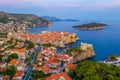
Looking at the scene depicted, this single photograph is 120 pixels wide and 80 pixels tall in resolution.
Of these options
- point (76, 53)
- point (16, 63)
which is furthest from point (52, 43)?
point (16, 63)

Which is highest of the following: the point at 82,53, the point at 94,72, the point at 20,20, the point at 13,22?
the point at 94,72

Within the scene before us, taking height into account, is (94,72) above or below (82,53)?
above

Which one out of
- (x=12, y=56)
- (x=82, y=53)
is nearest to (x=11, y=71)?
(x=12, y=56)

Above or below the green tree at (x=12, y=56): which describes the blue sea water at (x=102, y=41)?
below

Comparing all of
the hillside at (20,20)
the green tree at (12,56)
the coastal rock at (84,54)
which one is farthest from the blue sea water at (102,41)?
the hillside at (20,20)

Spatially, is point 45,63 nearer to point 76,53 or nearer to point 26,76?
point 26,76

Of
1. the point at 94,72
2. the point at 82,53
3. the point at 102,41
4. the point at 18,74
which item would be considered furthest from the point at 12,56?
the point at 102,41

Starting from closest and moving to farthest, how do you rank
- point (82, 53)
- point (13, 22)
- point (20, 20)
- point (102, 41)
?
point (82, 53) → point (102, 41) → point (13, 22) → point (20, 20)

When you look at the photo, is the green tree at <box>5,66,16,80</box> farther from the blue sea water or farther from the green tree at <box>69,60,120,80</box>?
the blue sea water

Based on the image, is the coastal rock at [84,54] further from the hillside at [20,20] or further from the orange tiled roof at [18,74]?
the hillside at [20,20]

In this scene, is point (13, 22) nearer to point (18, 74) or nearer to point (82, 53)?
point (82, 53)

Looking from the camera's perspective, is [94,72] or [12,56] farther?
[12,56]

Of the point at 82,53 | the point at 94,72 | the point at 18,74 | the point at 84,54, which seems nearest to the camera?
the point at 94,72
